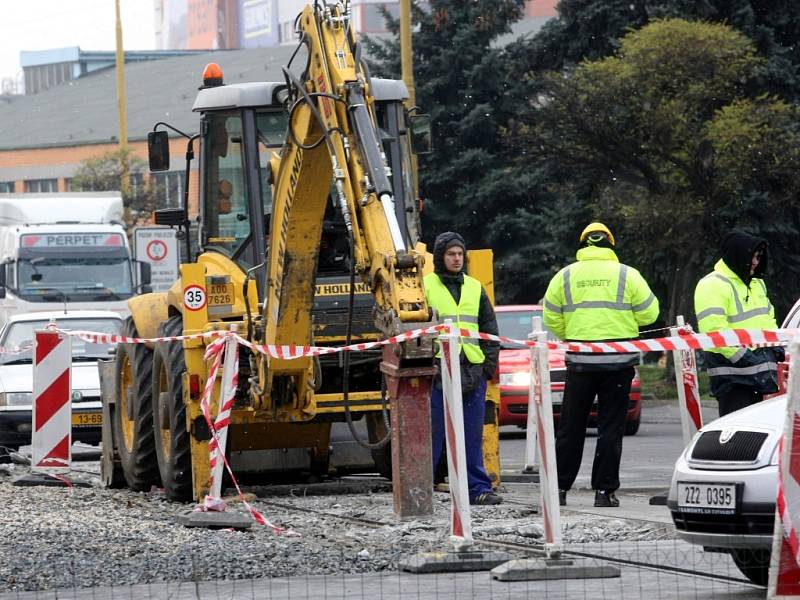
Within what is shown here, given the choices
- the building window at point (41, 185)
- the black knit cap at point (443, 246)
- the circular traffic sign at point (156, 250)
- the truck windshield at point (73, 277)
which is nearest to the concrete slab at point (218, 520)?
the black knit cap at point (443, 246)

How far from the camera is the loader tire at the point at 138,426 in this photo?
15.1 metres

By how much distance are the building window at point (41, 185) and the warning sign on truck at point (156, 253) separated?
45.0 m

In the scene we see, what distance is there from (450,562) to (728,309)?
350 cm

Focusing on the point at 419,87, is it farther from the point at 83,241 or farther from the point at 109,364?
the point at 109,364

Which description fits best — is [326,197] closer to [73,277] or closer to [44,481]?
[44,481]

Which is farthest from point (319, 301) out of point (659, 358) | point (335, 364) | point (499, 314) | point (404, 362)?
point (659, 358)

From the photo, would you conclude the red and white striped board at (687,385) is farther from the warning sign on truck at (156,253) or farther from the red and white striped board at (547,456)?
the warning sign on truck at (156,253)

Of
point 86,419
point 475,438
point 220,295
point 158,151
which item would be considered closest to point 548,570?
point 475,438

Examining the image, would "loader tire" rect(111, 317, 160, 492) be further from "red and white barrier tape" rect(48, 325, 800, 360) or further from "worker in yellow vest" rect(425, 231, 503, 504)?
"worker in yellow vest" rect(425, 231, 503, 504)

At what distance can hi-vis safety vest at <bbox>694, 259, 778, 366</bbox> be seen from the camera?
1178cm

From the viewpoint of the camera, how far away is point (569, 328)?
1277 centimetres

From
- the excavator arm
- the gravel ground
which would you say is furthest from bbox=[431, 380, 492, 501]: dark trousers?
the excavator arm

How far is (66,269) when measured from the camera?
33.7 metres

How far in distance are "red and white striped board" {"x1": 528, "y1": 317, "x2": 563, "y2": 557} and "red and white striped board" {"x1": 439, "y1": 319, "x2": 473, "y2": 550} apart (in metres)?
0.47
